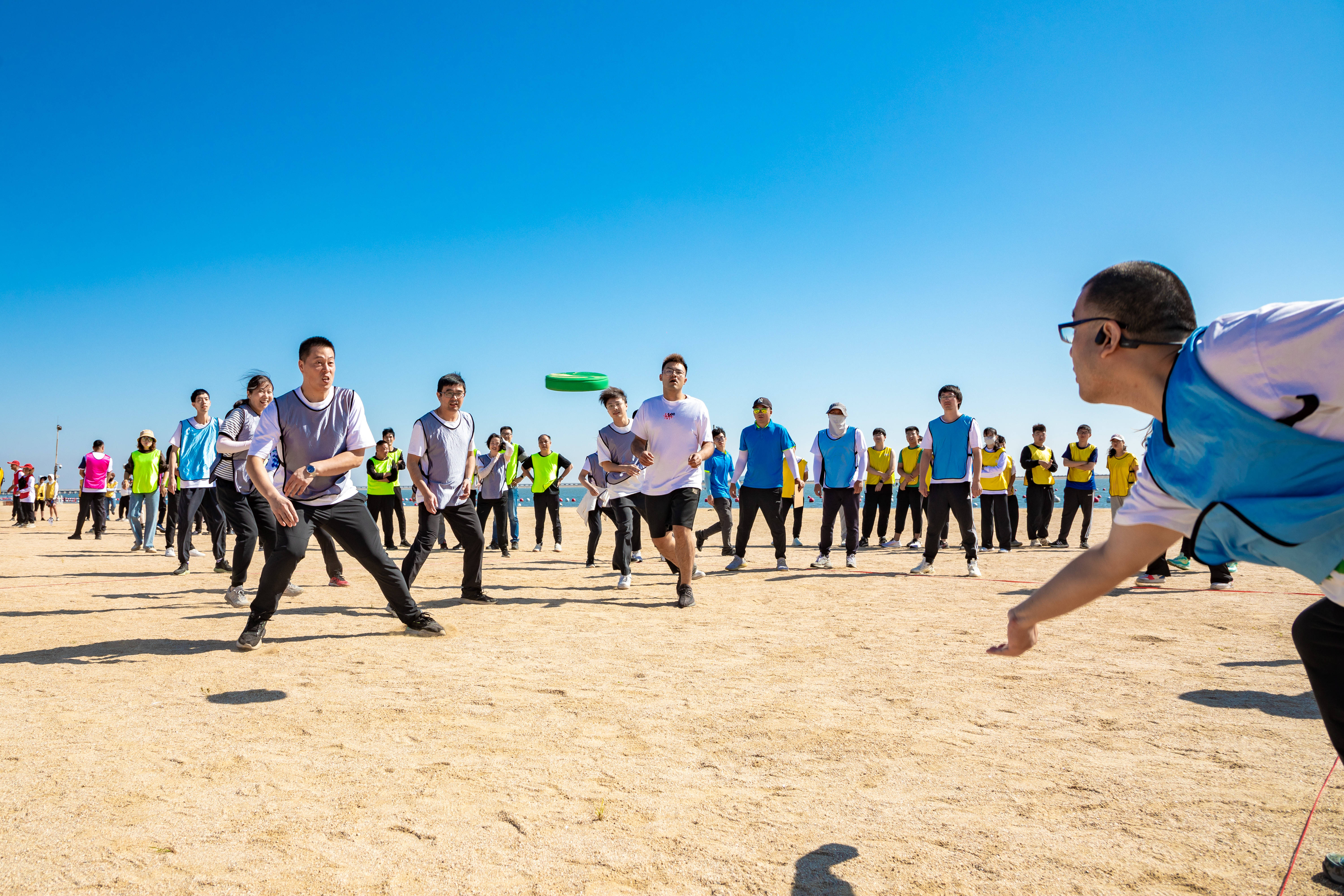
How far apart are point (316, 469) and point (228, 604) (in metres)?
3.25

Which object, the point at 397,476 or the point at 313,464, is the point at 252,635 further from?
the point at 397,476

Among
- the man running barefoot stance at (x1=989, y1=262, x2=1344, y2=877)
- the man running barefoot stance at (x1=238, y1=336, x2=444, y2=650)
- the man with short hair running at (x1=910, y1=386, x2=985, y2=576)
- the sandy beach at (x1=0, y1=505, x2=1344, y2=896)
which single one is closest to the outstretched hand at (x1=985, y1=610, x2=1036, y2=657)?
the man running barefoot stance at (x1=989, y1=262, x2=1344, y2=877)

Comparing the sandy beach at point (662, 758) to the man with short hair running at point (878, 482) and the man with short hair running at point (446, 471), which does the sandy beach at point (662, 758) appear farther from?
the man with short hair running at point (878, 482)

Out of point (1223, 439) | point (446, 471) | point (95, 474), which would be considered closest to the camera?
point (1223, 439)

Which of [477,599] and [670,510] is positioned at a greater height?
[670,510]

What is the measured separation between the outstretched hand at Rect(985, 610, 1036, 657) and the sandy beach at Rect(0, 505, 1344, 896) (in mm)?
722

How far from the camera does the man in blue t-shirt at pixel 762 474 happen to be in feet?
35.2

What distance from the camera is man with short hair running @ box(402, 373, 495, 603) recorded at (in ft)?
24.6

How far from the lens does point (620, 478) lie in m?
9.04

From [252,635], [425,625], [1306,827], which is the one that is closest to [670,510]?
[425,625]

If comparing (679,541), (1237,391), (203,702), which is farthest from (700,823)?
(679,541)

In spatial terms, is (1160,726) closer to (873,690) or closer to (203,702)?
(873,690)

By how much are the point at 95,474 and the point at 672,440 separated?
1552 centimetres

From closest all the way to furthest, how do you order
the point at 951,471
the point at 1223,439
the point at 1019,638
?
1. the point at 1223,439
2. the point at 1019,638
3. the point at 951,471
